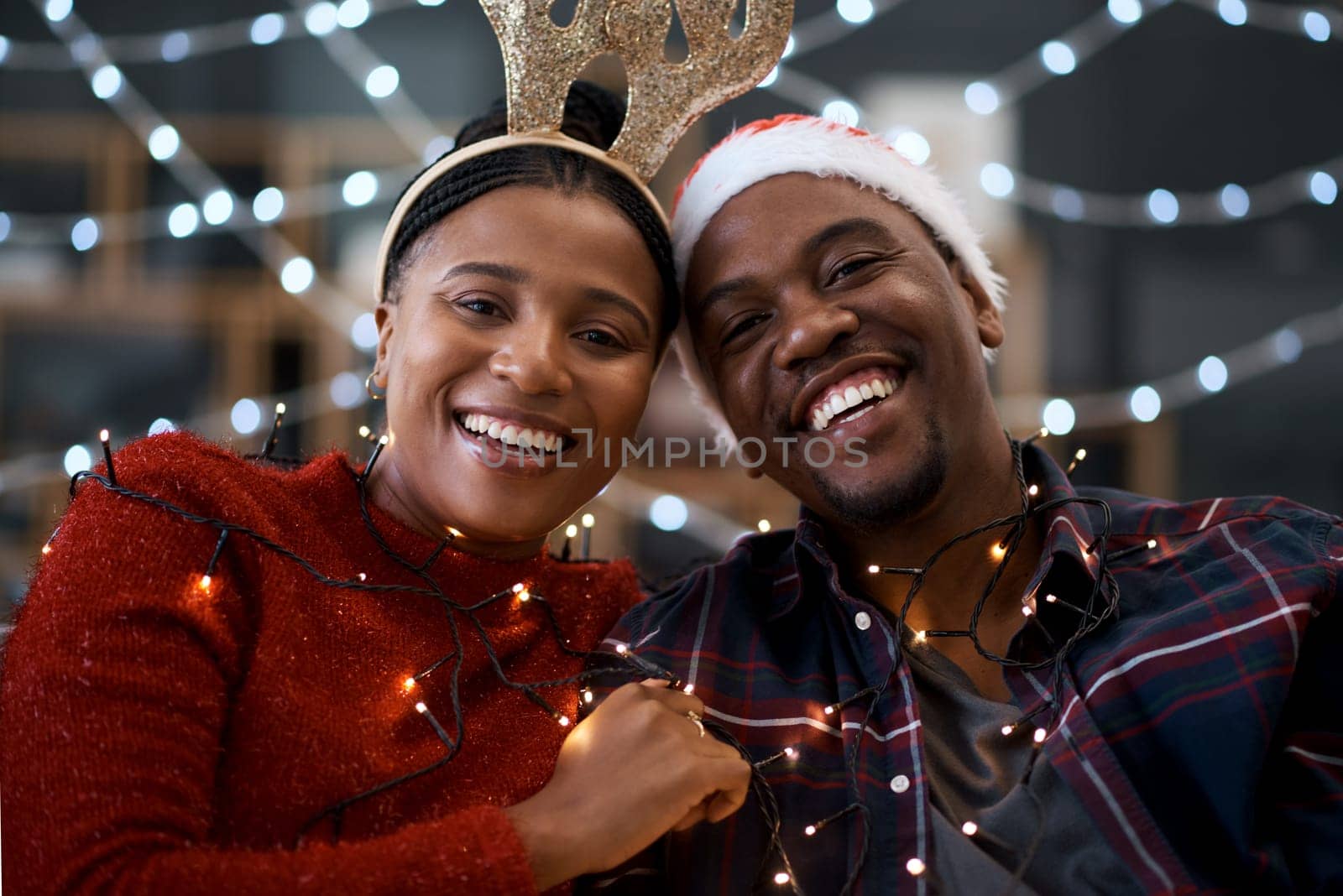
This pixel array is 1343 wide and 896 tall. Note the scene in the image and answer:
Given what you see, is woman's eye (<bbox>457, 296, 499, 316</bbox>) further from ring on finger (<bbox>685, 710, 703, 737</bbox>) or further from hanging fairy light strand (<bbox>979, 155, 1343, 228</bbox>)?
hanging fairy light strand (<bbox>979, 155, 1343, 228</bbox>)

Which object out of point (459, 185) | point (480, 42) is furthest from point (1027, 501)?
point (480, 42)

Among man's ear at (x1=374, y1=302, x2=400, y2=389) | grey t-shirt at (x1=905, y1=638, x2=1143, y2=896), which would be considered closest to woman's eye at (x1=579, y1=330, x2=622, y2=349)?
man's ear at (x1=374, y1=302, x2=400, y2=389)

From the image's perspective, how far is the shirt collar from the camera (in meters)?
1.19

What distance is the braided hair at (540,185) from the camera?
121 cm

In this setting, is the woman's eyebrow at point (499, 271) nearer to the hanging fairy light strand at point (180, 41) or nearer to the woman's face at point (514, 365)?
the woman's face at point (514, 365)

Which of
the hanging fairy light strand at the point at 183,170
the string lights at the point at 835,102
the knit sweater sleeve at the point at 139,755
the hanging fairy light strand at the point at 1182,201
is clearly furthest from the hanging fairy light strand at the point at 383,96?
the knit sweater sleeve at the point at 139,755

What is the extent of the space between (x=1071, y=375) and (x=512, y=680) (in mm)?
2571

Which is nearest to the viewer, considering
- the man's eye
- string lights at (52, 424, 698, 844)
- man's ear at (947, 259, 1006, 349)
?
string lights at (52, 424, 698, 844)

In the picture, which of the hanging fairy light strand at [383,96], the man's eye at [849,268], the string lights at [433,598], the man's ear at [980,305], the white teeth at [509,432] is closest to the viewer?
the string lights at [433,598]

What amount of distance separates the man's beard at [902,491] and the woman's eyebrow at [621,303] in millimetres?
259

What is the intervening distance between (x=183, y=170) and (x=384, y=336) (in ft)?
7.74

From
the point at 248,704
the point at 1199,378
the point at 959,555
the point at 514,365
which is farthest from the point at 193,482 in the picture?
the point at 1199,378

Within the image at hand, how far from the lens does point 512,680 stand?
3.75ft

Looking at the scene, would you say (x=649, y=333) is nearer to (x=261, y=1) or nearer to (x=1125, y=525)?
(x=1125, y=525)
